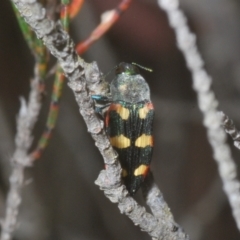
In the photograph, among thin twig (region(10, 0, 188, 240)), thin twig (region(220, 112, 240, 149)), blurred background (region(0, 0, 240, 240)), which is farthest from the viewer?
blurred background (region(0, 0, 240, 240))

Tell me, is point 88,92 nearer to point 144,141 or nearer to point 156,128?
point 144,141

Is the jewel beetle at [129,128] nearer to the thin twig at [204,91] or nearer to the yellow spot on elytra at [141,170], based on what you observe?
the yellow spot on elytra at [141,170]

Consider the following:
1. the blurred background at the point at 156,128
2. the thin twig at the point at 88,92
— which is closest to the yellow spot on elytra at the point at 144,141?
the thin twig at the point at 88,92

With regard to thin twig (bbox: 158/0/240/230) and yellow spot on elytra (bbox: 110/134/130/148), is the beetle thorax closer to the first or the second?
yellow spot on elytra (bbox: 110/134/130/148)

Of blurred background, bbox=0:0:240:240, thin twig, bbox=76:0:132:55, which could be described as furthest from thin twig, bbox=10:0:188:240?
blurred background, bbox=0:0:240:240

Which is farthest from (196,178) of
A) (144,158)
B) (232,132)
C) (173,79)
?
(232,132)

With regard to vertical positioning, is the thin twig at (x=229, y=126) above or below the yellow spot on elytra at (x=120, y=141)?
below

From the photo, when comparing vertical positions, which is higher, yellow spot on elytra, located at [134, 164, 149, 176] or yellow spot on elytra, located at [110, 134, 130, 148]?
yellow spot on elytra, located at [110, 134, 130, 148]
